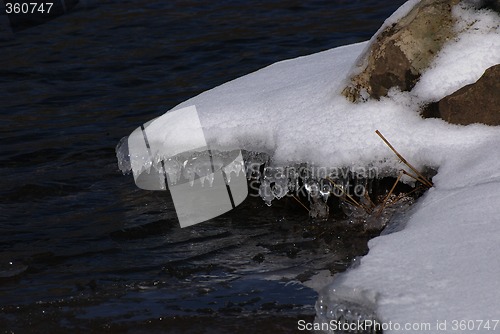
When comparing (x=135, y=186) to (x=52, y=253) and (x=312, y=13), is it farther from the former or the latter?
(x=312, y=13)

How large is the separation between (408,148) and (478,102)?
36cm

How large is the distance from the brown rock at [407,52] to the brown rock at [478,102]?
0.27m

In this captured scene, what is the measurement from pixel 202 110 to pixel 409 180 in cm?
125

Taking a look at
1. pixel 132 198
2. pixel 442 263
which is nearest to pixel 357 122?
pixel 442 263

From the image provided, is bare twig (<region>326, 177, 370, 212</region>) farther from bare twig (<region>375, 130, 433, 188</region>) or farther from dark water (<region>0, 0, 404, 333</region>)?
bare twig (<region>375, 130, 433, 188</region>)

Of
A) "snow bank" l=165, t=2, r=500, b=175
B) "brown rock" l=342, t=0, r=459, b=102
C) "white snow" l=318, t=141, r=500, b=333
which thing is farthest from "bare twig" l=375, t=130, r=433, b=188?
"brown rock" l=342, t=0, r=459, b=102

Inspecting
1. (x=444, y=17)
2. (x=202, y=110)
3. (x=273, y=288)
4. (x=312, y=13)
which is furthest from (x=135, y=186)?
(x=312, y=13)

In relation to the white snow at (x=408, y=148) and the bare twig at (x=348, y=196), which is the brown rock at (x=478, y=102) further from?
the bare twig at (x=348, y=196)

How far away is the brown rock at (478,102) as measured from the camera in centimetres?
381

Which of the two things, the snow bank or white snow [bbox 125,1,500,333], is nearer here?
white snow [bbox 125,1,500,333]

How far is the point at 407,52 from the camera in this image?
4.09 m

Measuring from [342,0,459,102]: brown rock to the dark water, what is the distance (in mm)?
702

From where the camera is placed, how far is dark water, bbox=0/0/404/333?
141 inches

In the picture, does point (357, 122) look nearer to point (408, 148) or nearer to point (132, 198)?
point (408, 148)
